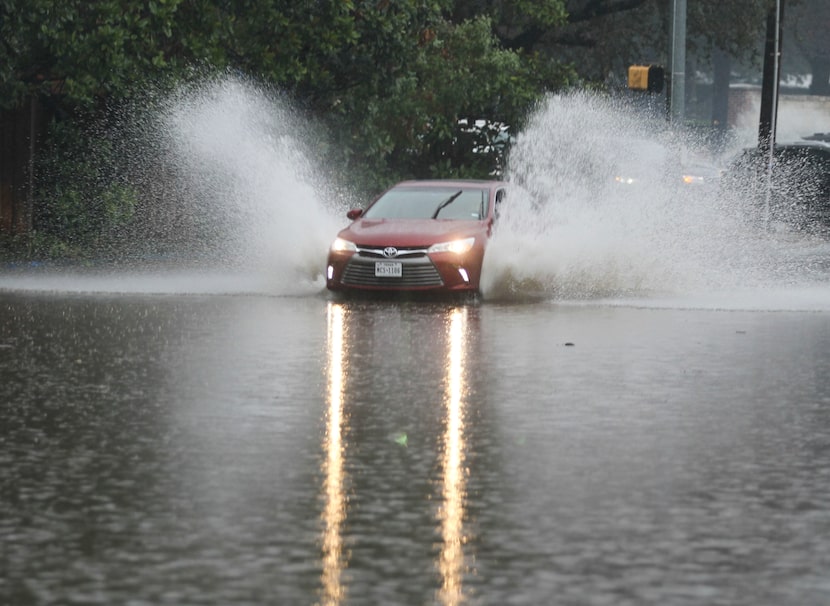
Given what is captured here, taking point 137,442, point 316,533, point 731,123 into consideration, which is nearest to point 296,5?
point 137,442

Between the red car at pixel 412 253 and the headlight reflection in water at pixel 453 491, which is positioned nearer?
the headlight reflection in water at pixel 453 491

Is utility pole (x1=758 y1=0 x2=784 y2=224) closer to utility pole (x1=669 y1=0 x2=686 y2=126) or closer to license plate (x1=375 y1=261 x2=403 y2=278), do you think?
utility pole (x1=669 y1=0 x2=686 y2=126)

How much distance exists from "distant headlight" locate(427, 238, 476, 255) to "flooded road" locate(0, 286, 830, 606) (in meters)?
4.30

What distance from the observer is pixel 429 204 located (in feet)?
82.4

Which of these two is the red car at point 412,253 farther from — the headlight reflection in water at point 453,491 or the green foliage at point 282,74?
the green foliage at point 282,74

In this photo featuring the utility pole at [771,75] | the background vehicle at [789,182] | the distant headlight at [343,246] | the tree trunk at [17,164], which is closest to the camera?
the distant headlight at [343,246]

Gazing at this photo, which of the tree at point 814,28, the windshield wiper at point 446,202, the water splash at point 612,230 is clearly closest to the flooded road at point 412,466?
the water splash at point 612,230

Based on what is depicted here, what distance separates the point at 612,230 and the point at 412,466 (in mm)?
16561

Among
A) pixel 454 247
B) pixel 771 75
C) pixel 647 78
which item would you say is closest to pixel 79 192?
pixel 647 78

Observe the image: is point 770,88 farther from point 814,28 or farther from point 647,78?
point 814,28

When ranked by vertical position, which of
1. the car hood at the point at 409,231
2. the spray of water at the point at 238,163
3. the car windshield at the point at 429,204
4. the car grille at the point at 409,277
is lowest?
the car grille at the point at 409,277

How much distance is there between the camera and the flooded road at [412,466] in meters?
7.77

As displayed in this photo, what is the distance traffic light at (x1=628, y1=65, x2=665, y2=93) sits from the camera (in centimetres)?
3503

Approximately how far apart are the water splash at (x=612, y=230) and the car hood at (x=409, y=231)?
1.29 feet
